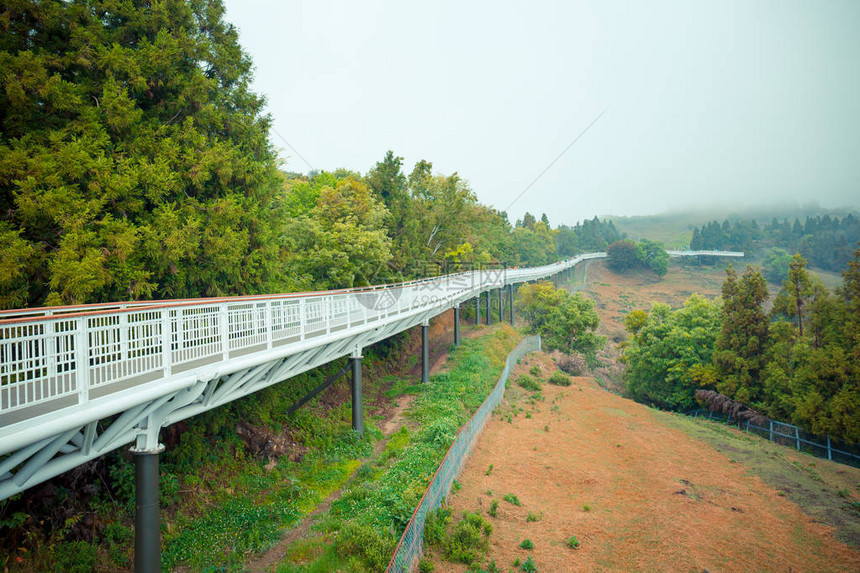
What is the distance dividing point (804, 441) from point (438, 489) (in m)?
23.0

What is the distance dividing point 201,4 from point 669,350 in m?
35.9

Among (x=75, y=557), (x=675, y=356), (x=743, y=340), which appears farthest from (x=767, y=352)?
(x=75, y=557)

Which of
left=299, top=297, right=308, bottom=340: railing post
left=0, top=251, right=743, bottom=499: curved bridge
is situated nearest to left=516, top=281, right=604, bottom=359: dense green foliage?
left=0, top=251, right=743, bottom=499: curved bridge

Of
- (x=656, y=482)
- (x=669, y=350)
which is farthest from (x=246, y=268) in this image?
(x=669, y=350)

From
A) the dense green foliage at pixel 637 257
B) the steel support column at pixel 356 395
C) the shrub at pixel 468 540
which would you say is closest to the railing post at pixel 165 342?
the shrub at pixel 468 540

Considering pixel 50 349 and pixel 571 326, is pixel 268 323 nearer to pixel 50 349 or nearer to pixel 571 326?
pixel 50 349

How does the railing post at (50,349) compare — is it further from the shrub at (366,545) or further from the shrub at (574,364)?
the shrub at (574,364)

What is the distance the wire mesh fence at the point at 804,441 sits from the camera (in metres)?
21.4

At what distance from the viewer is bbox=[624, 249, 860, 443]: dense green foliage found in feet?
70.8

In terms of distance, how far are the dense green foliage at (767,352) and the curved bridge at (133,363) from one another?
24.0 metres

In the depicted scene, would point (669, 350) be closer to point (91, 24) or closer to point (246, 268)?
point (246, 268)

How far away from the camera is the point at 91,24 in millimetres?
10859

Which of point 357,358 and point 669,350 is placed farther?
point 669,350

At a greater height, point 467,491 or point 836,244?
point 836,244
